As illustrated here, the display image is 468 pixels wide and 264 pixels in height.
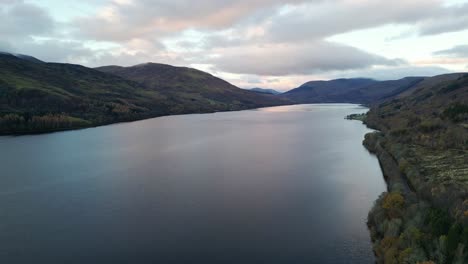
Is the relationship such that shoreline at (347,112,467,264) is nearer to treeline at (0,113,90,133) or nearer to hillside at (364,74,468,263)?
hillside at (364,74,468,263)

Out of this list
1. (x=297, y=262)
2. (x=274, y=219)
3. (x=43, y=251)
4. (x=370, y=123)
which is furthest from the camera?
(x=370, y=123)

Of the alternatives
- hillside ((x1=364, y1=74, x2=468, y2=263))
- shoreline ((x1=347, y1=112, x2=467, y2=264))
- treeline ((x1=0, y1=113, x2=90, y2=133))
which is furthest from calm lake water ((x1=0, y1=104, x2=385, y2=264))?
treeline ((x1=0, y1=113, x2=90, y2=133))

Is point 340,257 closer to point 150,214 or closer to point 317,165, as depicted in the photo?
point 150,214

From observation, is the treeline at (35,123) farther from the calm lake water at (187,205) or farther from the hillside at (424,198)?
the hillside at (424,198)

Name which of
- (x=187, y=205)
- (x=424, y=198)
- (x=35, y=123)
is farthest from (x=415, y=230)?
(x=35, y=123)

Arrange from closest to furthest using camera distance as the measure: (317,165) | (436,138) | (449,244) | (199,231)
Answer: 1. (449,244)
2. (199,231)
3. (317,165)
4. (436,138)

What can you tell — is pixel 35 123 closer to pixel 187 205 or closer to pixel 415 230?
pixel 187 205

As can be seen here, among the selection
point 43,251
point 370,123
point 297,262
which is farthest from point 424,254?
point 370,123
